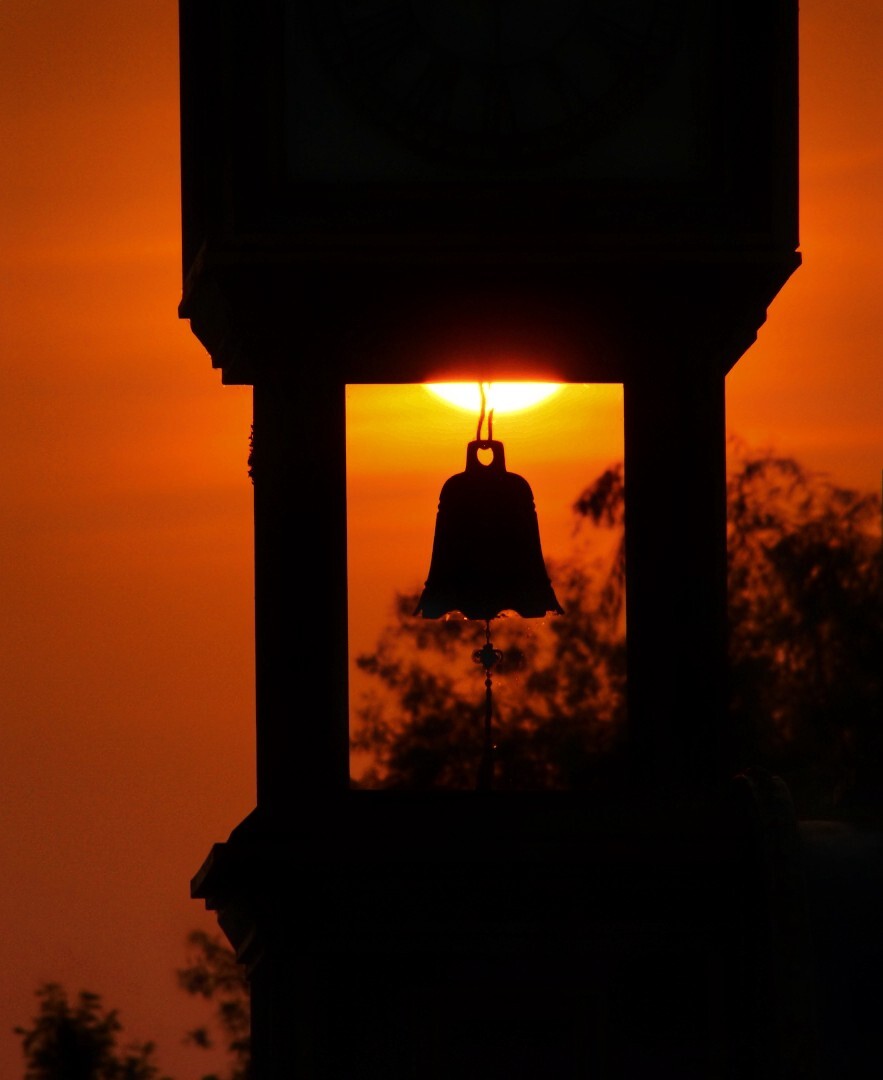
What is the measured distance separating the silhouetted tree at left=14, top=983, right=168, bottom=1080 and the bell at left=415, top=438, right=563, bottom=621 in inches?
458

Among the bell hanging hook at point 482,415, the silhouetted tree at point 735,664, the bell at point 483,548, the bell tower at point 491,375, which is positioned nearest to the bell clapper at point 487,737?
the bell at point 483,548

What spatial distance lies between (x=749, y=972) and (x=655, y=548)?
5.07 ft

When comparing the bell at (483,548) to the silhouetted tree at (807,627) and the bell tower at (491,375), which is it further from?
the silhouetted tree at (807,627)

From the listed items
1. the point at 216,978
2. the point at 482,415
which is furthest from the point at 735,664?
the point at 482,415

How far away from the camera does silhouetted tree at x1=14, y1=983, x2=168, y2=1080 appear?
17141mm

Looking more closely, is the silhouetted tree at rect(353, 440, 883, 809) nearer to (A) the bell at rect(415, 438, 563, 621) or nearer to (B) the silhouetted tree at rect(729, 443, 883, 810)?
(B) the silhouetted tree at rect(729, 443, 883, 810)

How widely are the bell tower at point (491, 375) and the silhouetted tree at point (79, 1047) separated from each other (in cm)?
1203

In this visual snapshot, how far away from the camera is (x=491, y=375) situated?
6133mm

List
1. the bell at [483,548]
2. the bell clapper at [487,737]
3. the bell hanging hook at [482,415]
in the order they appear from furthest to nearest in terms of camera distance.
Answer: the bell hanging hook at [482,415] < the bell at [483,548] < the bell clapper at [487,737]

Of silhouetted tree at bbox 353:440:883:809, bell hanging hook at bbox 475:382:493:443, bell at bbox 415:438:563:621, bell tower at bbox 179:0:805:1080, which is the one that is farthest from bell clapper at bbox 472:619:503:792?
silhouetted tree at bbox 353:440:883:809

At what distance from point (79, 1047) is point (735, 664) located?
5701mm

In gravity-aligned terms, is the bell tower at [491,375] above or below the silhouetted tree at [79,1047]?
above

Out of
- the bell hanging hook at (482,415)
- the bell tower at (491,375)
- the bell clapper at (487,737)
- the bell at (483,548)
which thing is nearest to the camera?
the bell tower at (491,375)

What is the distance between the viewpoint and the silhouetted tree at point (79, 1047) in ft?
56.2
